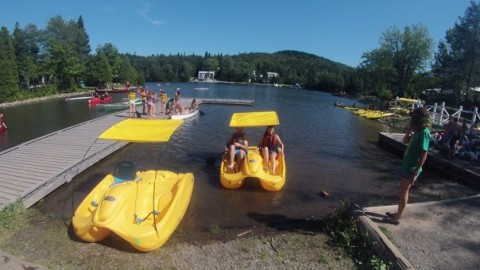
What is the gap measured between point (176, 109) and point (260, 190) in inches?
635

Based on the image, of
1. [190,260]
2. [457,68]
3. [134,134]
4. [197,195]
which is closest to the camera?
[190,260]

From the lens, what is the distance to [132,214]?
21.5ft

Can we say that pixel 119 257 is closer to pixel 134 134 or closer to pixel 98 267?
pixel 98 267

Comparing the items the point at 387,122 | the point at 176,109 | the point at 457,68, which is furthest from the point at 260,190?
the point at 457,68

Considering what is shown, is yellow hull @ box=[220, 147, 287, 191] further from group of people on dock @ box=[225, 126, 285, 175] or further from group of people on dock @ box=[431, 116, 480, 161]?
group of people on dock @ box=[431, 116, 480, 161]

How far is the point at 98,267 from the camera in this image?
572 cm

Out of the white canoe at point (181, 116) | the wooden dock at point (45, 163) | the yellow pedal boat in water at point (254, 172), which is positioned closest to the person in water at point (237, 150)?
the yellow pedal boat in water at point (254, 172)

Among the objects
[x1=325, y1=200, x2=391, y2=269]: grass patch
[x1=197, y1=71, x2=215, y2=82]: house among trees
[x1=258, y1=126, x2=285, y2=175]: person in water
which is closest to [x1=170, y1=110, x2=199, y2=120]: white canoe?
[x1=258, y1=126, x2=285, y2=175]: person in water

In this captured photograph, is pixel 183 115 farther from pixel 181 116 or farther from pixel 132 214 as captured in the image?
pixel 132 214

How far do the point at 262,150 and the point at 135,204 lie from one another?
4810 millimetres

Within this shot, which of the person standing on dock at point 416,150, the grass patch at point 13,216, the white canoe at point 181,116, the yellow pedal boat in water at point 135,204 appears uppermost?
the person standing on dock at point 416,150

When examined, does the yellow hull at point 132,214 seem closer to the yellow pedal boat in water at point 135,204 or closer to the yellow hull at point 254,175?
the yellow pedal boat in water at point 135,204

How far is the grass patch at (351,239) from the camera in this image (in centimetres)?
585

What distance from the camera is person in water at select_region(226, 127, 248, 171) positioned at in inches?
406
